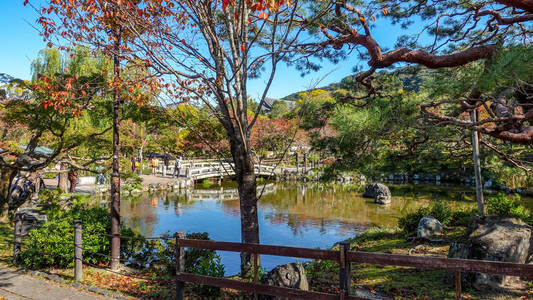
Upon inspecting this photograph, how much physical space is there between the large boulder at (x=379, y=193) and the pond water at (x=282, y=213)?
1.50 ft

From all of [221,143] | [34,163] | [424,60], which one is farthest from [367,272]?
[221,143]

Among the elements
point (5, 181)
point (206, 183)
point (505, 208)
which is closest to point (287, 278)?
point (505, 208)

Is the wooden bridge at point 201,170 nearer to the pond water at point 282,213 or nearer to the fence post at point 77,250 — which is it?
the pond water at point 282,213

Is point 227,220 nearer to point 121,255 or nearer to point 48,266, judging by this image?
point 121,255

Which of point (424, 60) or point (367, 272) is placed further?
point (367, 272)

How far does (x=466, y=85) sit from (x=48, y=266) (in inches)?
284

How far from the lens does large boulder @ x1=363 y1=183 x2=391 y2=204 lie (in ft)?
54.7

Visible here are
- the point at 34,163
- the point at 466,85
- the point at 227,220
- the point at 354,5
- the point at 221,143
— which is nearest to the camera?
the point at 466,85

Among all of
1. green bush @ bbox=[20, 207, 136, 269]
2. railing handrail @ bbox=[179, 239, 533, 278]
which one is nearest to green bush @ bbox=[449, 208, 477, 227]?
railing handrail @ bbox=[179, 239, 533, 278]

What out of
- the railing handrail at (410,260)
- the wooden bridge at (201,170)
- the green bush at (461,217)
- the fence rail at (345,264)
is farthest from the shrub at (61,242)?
the wooden bridge at (201,170)

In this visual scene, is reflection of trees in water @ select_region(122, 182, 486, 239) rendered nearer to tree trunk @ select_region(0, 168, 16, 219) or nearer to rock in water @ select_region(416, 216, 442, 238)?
rock in water @ select_region(416, 216, 442, 238)

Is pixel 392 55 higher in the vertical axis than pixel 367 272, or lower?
higher

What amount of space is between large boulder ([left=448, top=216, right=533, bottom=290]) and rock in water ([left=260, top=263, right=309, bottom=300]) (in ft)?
9.28

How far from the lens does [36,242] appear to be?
5.73 m
